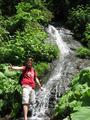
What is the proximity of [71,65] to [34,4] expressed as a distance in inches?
321

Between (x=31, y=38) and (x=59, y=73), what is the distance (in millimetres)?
3184

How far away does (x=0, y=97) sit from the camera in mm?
11031

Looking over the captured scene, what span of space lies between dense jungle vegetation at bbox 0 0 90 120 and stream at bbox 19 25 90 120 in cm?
46

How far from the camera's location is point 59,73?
1363 cm

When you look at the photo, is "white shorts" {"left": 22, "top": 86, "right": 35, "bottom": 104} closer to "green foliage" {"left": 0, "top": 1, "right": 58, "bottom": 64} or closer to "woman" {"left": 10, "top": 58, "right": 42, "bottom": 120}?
"woman" {"left": 10, "top": 58, "right": 42, "bottom": 120}

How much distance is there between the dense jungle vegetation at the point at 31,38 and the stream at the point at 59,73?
460 mm

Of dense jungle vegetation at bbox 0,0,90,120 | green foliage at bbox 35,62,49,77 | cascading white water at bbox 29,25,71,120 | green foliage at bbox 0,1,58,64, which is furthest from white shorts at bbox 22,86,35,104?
green foliage at bbox 0,1,58,64

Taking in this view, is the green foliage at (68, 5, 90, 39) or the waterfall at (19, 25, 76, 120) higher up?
the green foliage at (68, 5, 90, 39)

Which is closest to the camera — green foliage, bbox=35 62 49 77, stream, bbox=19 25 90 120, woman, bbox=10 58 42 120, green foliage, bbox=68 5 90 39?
woman, bbox=10 58 42 120

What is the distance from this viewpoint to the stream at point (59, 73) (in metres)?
11.0

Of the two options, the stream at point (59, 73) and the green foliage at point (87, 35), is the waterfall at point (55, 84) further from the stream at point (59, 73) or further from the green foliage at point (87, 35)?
the green foliage at point (87, 35)

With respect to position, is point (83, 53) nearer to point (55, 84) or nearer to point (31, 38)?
point (31, 38)

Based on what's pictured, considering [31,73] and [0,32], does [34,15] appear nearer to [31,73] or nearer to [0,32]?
[0,32]

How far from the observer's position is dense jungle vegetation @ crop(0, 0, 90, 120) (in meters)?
10.8
